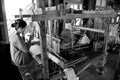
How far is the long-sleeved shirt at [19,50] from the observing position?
194 centimetres

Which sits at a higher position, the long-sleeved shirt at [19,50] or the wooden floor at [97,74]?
the long-sleeved shirt at [19,50]

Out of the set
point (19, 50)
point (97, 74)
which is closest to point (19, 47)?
point (19, 50)

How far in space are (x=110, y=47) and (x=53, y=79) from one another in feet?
16.1

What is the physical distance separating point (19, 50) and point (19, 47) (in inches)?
6.0

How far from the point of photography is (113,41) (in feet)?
18.5

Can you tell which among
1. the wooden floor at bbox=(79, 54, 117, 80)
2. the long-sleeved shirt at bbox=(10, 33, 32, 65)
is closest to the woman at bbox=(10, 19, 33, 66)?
the long-sleeved shirt at bbox=(10, 33, 32, 65)

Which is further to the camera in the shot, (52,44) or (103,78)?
(103,78)

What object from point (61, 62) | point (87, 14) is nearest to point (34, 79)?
point (61, 62)

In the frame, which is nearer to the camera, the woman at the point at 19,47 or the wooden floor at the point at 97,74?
the woman at the point at 19,47

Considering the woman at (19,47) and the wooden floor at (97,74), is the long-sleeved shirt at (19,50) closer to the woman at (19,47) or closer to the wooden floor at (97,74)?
the woman at (19,47)

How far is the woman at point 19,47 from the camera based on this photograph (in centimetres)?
186

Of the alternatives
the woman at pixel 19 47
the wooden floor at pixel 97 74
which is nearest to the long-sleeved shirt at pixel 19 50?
the woman at pixel 19 47

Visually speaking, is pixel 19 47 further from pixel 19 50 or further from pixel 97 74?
Result: pixel 97 74

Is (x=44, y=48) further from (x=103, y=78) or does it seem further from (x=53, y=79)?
(x=103, y=78)
